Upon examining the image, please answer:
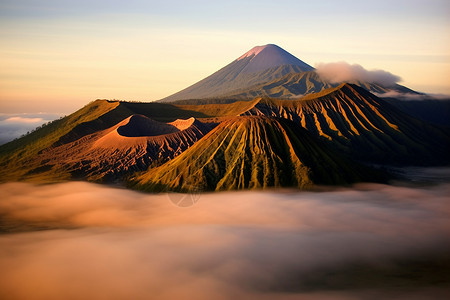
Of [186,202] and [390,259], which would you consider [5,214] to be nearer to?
[186,202]

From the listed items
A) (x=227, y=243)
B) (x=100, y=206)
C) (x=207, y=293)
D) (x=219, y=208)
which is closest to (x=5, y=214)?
(x=100, y=206)

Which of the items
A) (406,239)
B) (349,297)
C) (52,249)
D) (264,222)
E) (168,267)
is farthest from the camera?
(264,222)

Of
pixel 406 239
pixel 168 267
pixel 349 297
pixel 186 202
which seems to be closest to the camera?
pixel 349 297

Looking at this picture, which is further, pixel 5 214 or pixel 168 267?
pixel 5 214

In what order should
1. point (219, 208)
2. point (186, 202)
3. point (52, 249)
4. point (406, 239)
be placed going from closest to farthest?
1. point (52, 249)
2. point (406, 239)
3. point (219, 208)
4. point (186, 202)

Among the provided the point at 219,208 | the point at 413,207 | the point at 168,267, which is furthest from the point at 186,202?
the point at 413,207

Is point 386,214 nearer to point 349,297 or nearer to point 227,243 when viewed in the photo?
point 227,243
